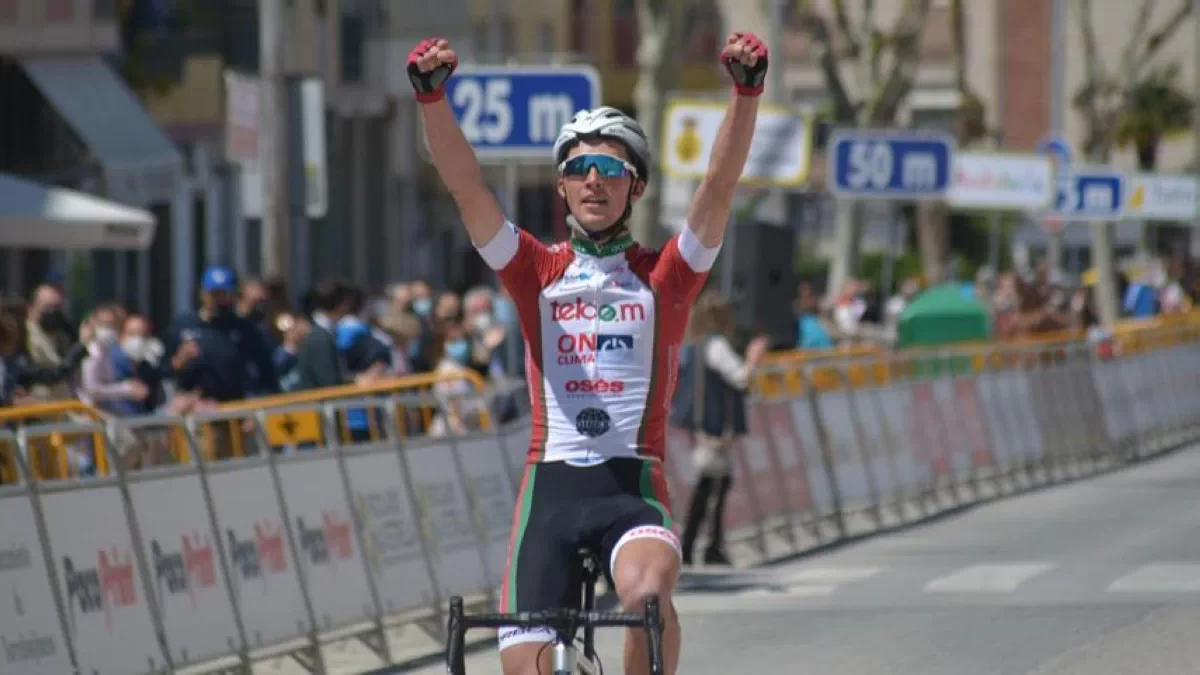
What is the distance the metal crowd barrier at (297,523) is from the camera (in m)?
10.7

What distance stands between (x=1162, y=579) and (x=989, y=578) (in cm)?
103

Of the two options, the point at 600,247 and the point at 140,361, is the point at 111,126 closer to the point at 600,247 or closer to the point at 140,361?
the point at 140,361

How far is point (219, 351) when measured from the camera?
56.0ft

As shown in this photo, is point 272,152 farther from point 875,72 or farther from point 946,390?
point 875,72

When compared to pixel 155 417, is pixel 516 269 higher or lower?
higher

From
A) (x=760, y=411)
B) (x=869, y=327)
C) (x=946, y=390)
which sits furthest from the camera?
(x=869, y=327)

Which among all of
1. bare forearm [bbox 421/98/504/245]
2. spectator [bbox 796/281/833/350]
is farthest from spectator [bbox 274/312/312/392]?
bare forearm [bbox 421/98/504/245]

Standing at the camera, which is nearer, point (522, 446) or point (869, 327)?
point (522, 446)

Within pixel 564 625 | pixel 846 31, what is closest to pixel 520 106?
pixel 564 625

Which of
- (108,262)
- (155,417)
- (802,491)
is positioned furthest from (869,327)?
(155,417)

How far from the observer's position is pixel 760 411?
66.8 feet

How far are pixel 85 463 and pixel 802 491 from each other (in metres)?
10.1

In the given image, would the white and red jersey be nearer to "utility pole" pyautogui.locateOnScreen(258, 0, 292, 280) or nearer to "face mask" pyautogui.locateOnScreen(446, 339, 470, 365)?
"utility pole" pyautogui.locateOnScreen(258, 0, 292, 280)

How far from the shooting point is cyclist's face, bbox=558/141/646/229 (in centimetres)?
741
